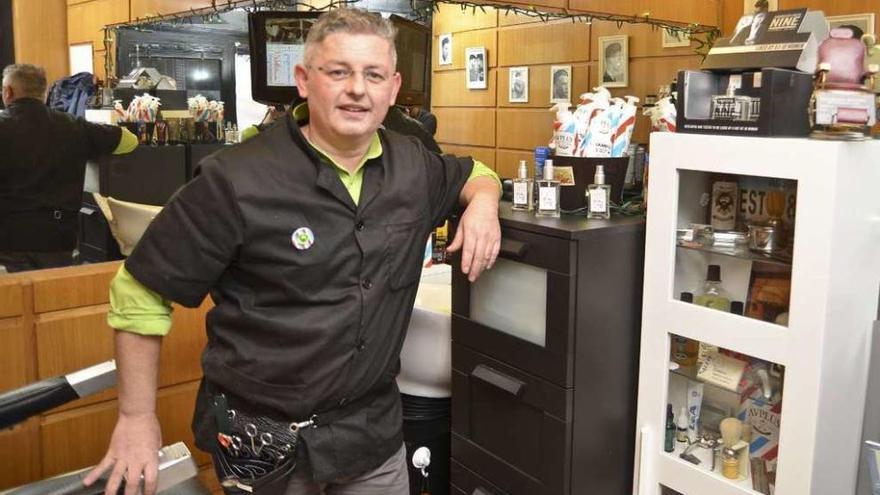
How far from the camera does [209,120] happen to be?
2.77m

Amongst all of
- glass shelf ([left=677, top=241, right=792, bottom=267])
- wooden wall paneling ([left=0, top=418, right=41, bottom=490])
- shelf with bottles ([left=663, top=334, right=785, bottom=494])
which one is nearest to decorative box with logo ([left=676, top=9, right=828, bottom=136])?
glass shelf ([left=677, top=241, right=792, bottom=267])

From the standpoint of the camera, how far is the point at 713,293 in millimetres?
1773

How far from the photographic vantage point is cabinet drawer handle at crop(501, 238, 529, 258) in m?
1.76

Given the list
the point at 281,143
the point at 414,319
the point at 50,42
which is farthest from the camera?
the point at 50,42

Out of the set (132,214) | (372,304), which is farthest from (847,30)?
(132,214)

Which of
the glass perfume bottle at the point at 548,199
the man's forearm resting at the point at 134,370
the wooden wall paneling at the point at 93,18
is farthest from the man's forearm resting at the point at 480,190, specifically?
the wooden wall paneling at the point at 93,18

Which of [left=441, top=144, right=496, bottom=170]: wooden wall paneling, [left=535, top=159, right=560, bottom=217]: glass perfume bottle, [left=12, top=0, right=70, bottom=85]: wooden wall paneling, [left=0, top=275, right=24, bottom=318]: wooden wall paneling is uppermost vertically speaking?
[left=12, top=0, right=70, bottom=85]: wooden wall paneling

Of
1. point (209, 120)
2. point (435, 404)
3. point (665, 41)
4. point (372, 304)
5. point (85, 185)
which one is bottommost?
point (435, 404)

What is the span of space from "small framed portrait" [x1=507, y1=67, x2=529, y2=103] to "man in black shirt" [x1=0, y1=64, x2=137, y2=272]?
1899 mm

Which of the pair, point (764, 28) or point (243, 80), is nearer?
point (764, 28)

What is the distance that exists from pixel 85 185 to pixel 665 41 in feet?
8.24

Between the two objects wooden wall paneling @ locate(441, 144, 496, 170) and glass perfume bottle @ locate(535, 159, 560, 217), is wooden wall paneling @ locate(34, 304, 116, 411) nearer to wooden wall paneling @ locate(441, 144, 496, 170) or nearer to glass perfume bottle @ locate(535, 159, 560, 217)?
glass perfume bottle @ locate(535, 159, 560, 217)

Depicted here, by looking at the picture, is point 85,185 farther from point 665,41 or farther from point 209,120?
point 665,41

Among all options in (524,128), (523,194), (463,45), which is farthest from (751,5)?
(523,194)
